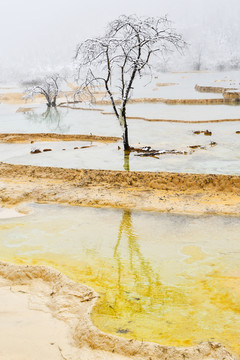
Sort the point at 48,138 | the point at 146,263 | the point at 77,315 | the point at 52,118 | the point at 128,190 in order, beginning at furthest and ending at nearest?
the point at 52,118
the point at 48,138
the point at 128,190
the point at 146,263
the point at 77,315

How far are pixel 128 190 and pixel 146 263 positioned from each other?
3.82m

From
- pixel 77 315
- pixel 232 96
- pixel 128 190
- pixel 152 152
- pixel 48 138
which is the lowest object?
pixel 77 315

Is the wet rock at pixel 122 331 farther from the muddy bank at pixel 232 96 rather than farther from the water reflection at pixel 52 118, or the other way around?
the muddy bank at pixel 232 96

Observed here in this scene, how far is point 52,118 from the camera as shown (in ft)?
87.8

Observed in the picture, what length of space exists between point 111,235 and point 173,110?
21.2 metres

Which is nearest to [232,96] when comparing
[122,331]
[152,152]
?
[152,152]

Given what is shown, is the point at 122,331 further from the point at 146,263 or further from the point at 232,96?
the point at 232,96

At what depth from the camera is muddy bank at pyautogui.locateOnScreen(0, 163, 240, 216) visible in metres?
8.59

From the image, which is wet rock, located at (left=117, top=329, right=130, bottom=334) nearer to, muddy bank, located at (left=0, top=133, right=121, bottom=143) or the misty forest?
the misty forest

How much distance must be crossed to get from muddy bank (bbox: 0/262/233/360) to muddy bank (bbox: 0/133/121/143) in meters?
12.4

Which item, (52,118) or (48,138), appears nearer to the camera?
(48,138)

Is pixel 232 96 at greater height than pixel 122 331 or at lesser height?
greater

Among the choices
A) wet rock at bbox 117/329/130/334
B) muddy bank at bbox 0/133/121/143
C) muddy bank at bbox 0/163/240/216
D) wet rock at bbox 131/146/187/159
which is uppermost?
muddy bank at bbox 0/133/121/143

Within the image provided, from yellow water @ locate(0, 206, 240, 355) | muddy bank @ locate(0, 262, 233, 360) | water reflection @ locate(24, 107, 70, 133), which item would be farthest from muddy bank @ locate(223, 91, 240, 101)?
muddy bank @ locate(0, 262, 233, 360)
